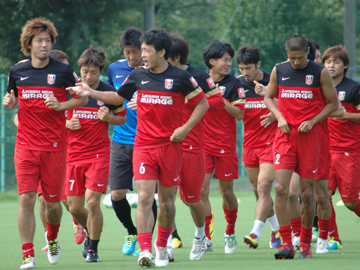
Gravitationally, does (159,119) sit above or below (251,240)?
above

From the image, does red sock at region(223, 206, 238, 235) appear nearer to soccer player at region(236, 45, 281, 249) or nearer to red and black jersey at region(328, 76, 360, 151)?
soccer player at region(236, 45, 281, 249)

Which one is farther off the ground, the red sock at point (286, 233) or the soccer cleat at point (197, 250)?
the red sock at point (286, 233)

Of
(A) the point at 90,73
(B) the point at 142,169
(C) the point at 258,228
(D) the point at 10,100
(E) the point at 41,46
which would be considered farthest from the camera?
(C) the point at 258,228

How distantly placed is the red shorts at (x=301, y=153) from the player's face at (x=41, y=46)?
2.88 metres

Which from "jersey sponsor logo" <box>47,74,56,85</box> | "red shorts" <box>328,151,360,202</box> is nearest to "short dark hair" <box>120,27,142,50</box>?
"jersey sponsor logo" <box>47,74,56,85</box>

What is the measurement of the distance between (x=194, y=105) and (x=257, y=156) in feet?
5.30

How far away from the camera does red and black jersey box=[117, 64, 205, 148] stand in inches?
251

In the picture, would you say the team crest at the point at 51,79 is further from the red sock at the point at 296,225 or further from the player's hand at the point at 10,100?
the red sock at the point at 296,225

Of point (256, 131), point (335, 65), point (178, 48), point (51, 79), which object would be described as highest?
point (178, 48)

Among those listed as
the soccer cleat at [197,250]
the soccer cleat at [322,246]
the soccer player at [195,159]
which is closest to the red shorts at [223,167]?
the soccer player at [195,159]

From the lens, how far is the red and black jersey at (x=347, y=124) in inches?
322

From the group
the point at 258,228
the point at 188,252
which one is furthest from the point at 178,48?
the point at 188,252

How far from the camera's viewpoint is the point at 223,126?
27.1ft

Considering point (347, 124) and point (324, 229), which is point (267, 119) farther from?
point (324, 229)
